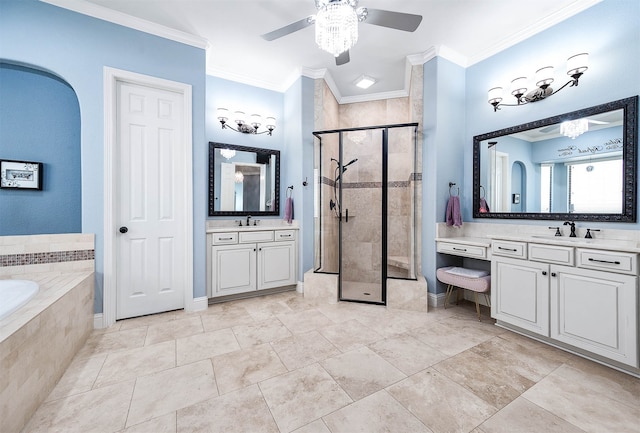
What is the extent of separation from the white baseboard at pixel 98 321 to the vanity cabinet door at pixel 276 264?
5.11ft

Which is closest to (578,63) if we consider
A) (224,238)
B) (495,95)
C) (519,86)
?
(519,86)

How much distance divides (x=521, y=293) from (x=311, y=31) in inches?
129

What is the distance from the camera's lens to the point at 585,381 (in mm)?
1679

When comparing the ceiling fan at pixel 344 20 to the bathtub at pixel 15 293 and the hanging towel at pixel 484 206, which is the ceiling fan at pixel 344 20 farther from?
the bathtub at pixel 15 293

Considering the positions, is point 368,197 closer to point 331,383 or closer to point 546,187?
point 546,187

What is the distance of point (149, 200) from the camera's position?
2686 millimetres

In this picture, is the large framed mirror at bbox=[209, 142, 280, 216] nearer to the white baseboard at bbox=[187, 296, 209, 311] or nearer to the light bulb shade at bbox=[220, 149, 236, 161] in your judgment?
the light bulb shade at bbox=[220, 149, 236, 161]

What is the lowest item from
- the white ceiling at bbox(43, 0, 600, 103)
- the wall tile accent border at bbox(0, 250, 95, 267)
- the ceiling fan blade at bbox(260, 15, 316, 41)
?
the wall tile accent border at bbox(0, 250, 95, 267)

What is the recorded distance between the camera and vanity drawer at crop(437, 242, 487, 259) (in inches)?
102

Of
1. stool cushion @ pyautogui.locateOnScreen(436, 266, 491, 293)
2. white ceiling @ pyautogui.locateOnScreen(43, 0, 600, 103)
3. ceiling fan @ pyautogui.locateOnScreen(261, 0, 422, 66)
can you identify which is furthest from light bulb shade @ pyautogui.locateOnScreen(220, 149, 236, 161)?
stool cushion @ pyautogui.locateOnScreen(436, 266, 491, 293)

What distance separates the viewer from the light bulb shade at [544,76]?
2.37m

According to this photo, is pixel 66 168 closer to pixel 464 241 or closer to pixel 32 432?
pixel 32 432

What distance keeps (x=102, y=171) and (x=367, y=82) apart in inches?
136

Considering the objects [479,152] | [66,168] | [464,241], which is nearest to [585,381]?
[464,241]
